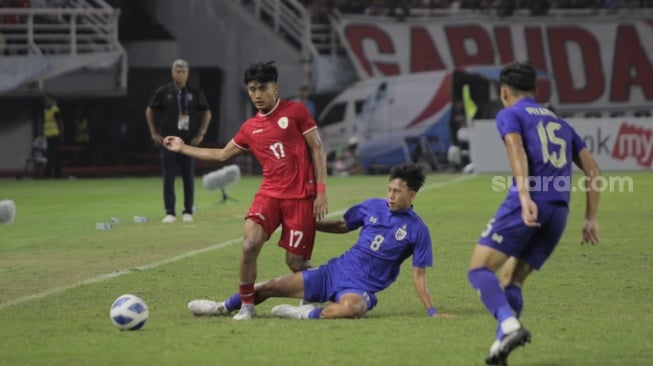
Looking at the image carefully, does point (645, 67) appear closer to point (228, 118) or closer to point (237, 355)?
point (228, 118)

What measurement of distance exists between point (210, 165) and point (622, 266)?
27.0m

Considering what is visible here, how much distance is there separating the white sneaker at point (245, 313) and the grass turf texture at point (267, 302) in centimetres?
12

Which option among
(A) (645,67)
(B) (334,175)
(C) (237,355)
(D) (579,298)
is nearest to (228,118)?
(B) (334,175)

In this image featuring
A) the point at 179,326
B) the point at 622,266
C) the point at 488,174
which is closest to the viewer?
the point at 179,326

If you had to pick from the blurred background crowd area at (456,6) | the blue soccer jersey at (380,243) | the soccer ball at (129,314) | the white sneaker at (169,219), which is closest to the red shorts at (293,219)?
the blue soccer jersey at (380,243)

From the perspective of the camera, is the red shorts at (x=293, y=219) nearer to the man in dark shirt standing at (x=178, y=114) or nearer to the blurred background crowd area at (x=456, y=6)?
the man in dark shirt standing at (x=178, y=114)

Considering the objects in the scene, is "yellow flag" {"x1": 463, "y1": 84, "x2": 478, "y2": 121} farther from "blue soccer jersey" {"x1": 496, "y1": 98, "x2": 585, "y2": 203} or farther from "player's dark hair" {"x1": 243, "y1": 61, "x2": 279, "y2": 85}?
"blue soccer jersey" {"x1": 496, "y1": 98, "x2": 585, "y2": 203}

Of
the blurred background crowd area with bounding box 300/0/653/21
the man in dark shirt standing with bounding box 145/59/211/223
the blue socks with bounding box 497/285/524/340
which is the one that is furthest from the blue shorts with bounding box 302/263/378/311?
the blurred background crowd area with bounding box 300/0/653/21

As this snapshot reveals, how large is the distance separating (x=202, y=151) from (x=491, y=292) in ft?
12.3

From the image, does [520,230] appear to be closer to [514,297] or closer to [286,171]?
[514,297]

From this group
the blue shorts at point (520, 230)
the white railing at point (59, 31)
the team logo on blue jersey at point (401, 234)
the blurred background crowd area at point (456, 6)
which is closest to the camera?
the blue shorts at point (520, 230)

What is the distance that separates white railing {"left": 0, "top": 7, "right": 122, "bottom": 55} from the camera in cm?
3859

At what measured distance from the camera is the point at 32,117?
133ft

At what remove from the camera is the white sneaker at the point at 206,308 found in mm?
11156
